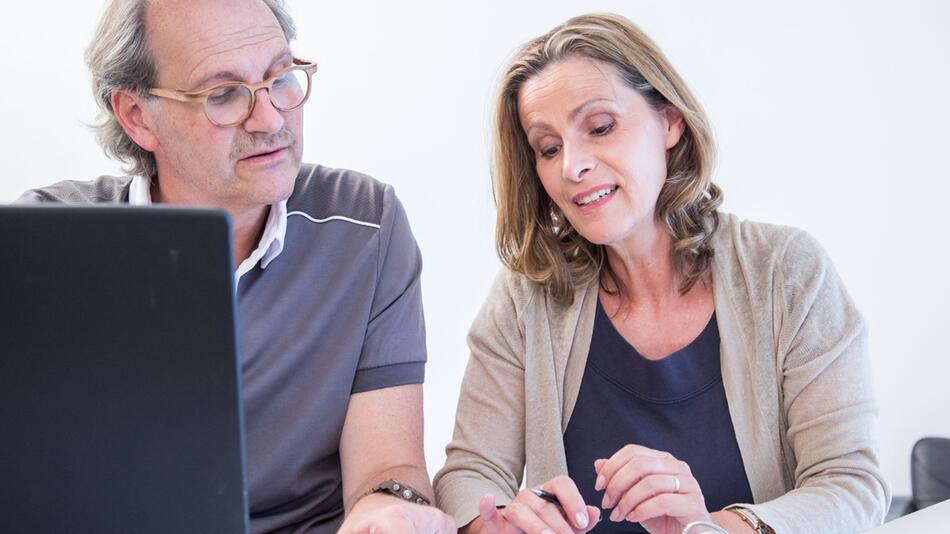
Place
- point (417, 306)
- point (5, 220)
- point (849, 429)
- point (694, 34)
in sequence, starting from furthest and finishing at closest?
point (694, 34)
point (417, 306)
point (849, 429)
point (5, 220)

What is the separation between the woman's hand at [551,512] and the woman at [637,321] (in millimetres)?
185

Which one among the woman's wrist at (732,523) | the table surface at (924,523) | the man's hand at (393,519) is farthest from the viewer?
the woman's wrist at (732,523)

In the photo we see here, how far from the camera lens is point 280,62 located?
1.58m

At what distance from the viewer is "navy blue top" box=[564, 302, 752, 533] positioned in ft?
5.34

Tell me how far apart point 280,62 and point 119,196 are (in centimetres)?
36

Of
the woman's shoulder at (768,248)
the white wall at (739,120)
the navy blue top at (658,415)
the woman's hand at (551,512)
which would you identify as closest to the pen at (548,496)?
the woman's hand at (551,512)

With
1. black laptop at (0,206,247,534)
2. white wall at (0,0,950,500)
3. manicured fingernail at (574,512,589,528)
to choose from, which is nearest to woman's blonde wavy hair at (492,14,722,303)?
manicured fingernail at (574,512,589,528)

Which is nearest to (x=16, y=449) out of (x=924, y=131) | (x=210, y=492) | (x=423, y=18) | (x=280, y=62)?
(x=210, y=492)

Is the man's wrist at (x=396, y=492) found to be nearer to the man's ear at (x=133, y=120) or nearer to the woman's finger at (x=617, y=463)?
the woman's finger at (x=617, y=463)

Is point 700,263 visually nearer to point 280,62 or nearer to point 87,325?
point 280,62

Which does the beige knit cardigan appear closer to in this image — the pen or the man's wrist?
the man's wrist

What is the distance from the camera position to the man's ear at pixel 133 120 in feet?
5.47

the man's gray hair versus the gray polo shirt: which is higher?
the man's gray hair

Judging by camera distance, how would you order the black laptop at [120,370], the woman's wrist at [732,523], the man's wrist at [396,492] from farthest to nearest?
1. the man's wrist at [396,492]
2. the woman's wrist at [732,523]
3. the black laptop at [120,370]
